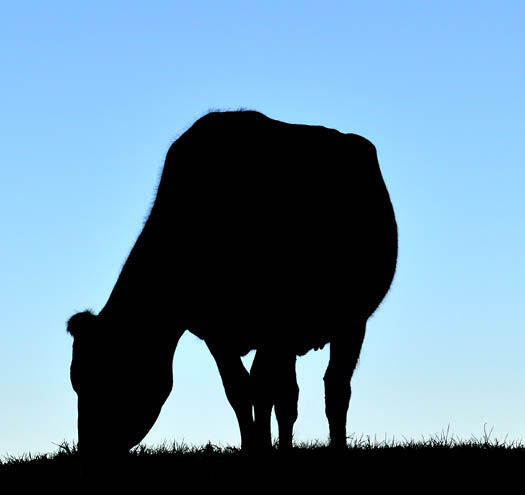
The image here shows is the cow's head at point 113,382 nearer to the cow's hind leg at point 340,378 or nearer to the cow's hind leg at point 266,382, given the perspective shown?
the cow's hind leg at point 266,382

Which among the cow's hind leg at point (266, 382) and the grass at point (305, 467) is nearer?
the grass at point (305, 467)

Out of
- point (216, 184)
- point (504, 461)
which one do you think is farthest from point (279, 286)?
point (504, 461)

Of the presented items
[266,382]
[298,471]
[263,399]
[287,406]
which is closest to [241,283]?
[266,382]

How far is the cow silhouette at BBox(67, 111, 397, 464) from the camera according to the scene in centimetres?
732

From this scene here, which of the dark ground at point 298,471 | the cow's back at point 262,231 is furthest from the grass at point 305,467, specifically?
the cow's back at point 262,231

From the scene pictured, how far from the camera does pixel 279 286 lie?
8.28 meters

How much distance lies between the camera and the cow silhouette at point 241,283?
7.32 m

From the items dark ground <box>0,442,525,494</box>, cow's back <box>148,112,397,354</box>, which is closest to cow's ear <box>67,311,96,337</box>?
cow's back <box>148,112,397,354</box>

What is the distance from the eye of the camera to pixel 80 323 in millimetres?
7246

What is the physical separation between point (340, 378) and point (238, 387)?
1595mm

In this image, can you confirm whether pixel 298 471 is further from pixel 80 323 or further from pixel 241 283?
pixel 80 323

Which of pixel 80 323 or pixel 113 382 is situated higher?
pixel 80 323

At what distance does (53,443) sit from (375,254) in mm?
3595

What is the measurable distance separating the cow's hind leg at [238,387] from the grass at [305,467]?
0.73 feet
